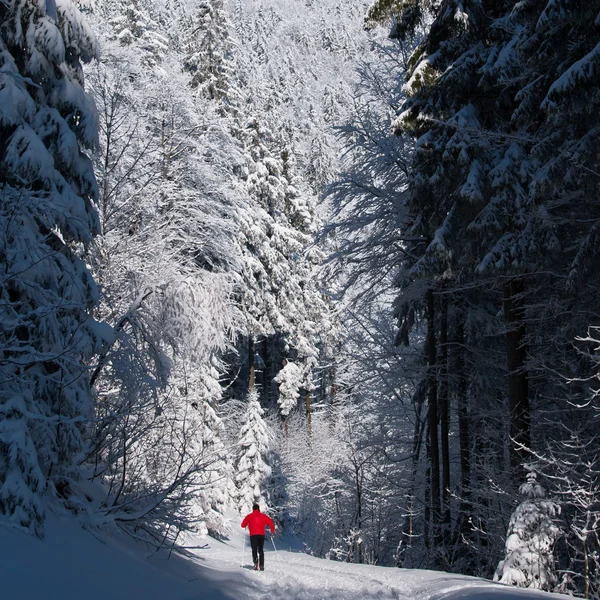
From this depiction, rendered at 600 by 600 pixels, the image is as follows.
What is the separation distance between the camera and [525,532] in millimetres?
8359

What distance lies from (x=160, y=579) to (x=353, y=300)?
9390 mm

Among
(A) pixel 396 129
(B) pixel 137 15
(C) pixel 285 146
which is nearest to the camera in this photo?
(A) pixel 396 129

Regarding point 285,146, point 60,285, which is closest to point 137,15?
point 285,146

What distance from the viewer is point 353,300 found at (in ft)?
50.0

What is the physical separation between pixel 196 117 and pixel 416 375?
9.30 metres

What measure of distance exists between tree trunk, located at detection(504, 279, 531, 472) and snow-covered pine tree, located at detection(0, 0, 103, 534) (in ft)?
22.3

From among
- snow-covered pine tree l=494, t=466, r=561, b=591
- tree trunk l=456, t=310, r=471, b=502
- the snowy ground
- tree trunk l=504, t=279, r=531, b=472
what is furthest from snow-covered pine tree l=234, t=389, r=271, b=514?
snow-covered pine tree l=494, t=466, r=561, b=591

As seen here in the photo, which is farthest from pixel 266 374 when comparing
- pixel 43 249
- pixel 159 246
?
pixel 43 249

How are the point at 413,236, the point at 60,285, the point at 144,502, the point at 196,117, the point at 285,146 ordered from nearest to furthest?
1. the point at 60,285
2. the point at 144,502
3. the point at 413,236
4. the point at 196,117
5. the point at 285,146

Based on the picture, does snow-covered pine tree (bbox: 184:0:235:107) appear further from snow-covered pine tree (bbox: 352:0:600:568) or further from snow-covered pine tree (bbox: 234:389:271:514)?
snow-covered pine tree (bbox: 352:0:600:568)

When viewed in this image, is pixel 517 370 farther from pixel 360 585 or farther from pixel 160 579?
pixel 160 579

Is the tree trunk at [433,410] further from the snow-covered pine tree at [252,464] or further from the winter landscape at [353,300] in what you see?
the snow-covered pine tree at [252,464]

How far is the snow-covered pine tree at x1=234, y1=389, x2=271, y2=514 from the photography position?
84.1ft

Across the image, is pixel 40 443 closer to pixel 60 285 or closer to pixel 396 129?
pixel 60 285
